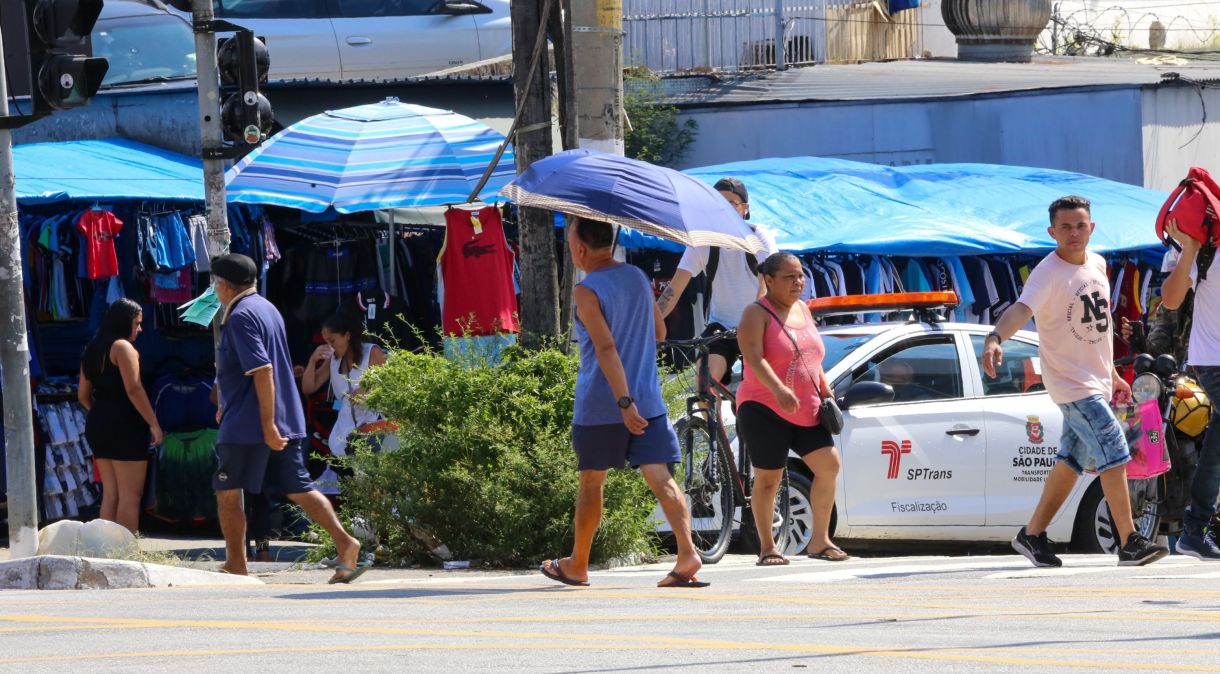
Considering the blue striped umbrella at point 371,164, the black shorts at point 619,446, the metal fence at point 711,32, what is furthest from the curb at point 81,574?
the metal fence at point 711,32

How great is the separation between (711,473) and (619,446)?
225 cm

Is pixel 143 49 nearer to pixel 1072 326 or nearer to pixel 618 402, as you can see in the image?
pixel 618 402

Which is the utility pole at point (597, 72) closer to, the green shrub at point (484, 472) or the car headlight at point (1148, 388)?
the green shrub at point (484, 472)

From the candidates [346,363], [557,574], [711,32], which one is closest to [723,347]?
[557,574]

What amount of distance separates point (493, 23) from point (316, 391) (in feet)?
23.5

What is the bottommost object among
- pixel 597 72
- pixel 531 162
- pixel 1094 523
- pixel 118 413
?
pixel 1094 523

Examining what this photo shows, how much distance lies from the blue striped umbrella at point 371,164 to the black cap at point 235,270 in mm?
3314

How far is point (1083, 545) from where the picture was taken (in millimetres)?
11570

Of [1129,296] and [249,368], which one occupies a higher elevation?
[249,368]

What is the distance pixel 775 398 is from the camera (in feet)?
30.6

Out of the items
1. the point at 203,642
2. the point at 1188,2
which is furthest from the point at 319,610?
the point at 1188,2

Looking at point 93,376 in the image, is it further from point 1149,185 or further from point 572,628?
point 1149,185

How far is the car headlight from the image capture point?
10492 millimetres

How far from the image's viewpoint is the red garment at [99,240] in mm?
12836
